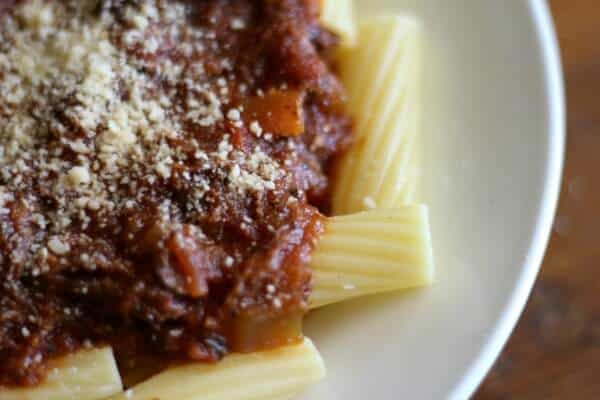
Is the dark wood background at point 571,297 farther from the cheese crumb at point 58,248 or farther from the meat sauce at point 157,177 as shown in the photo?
the cheese crumb at point 58,248

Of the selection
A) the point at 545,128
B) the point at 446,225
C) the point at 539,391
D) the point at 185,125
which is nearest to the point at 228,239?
the point at 185,125

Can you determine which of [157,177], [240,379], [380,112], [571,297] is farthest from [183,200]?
[571,297]

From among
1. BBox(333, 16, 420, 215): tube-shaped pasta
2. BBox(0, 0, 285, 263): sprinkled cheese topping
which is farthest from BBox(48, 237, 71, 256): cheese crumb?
BBox(333, 16, 420, 215): tube-shaped pasta

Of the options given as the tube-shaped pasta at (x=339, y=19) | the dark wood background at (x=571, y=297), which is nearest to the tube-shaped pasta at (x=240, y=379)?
the dark wood background at (x=571, y=297)

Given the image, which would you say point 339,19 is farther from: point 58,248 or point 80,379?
point 80,379

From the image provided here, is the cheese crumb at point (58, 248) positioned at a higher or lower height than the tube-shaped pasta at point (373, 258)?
higher

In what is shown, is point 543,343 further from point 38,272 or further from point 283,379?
point 38,272
